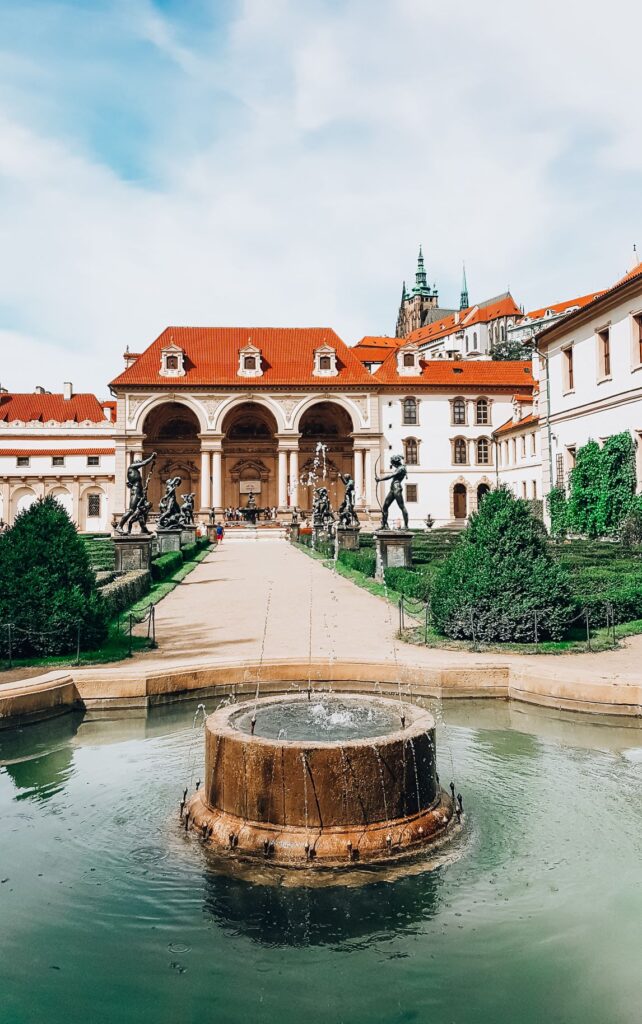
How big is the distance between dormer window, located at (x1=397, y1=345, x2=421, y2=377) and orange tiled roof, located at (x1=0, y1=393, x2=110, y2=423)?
81.8 feet

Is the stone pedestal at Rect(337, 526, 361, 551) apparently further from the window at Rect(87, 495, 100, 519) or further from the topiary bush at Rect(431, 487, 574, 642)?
the window at Rect(87, 495, 100, 519)

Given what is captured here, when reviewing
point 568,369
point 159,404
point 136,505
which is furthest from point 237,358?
point 136,505

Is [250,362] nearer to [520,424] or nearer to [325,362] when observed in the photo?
[325,362]

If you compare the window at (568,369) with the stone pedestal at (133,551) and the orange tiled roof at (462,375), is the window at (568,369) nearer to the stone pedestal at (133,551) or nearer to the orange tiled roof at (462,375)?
the stone pedestal at (133,551)

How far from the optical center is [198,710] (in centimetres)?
826

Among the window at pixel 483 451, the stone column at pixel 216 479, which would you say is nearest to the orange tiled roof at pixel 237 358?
the stone column at pixel 216 479

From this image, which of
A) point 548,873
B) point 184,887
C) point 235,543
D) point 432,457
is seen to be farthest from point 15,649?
point 432,457

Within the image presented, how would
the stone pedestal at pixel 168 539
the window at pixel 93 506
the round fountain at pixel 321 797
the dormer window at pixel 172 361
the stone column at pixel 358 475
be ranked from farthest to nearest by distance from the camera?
the window at pixel 93 506 < the stone column at pixel 358 475 < the dormer window at pixel 172 361 < the stone pedestal at pixel 168 539 < the round fountain at pixel 321 797

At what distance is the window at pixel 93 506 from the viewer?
195 ft

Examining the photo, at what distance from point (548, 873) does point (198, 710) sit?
436cm

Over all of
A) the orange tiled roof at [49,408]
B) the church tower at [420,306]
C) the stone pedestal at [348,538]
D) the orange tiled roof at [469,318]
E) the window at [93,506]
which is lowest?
the stone pedestal at [348,538]

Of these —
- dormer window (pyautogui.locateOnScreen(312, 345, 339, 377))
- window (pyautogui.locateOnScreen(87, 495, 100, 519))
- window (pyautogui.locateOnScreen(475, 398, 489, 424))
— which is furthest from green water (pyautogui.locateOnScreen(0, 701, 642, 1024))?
window (pyautogui.locateOnScreen(87, 495, 100, 519))

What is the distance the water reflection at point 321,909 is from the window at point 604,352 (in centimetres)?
2481

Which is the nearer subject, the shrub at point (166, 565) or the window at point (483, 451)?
the shrub at point (166, 565)
